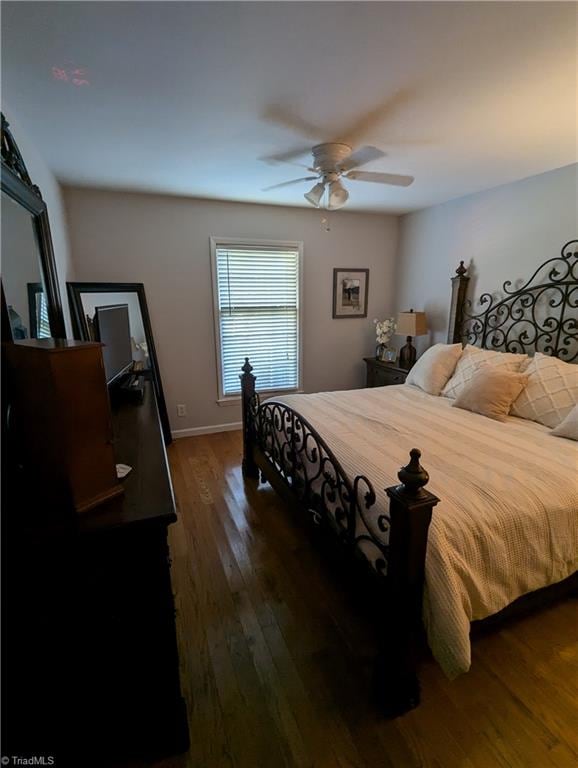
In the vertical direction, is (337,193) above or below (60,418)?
above

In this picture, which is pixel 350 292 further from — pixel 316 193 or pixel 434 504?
pixel 434 504

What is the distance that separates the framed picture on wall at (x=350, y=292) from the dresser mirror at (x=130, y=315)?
2.16 metres

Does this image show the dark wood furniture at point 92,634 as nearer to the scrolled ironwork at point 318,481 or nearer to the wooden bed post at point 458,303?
the scrolled ironwork at point 318,481

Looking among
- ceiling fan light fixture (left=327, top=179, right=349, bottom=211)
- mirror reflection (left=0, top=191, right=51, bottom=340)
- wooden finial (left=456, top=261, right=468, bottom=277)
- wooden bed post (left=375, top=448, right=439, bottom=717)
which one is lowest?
wooden bed post (left=375, top=448, right=439, bottom=717)

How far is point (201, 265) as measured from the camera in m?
3.52

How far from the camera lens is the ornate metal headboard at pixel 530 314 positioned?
8.52 ft

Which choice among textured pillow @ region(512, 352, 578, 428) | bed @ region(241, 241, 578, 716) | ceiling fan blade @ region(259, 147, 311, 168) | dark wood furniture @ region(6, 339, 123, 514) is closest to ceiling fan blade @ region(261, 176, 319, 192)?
ceiling fan blade @ region(259, 147, 311, 168)

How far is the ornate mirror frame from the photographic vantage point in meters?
1.25

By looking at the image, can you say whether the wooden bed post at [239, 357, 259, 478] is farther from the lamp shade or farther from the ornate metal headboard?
the ornate metal headboard

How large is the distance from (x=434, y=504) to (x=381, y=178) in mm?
2569

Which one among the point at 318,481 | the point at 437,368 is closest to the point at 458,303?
the point at 437,368

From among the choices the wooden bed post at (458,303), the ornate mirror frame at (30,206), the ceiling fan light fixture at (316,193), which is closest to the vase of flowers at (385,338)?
the wooden bed post at (458,303)

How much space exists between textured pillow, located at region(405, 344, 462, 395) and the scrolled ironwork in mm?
1414

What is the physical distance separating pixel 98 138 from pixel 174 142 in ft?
1.42
